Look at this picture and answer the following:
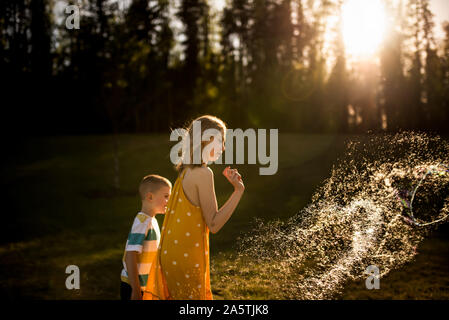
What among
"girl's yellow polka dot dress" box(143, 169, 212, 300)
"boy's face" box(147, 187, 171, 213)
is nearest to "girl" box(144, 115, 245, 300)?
"girl's yellow polka dot dress" box(143, 169, 212, 300)

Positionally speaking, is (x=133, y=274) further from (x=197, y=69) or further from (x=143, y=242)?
(x=197, y=69)

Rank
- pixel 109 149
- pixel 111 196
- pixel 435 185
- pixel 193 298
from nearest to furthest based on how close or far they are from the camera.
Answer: pixel 193 298 < pixel 435 185 < pixel 111 196 < pixel 109 149

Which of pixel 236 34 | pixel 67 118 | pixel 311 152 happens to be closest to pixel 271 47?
pixel 236 34

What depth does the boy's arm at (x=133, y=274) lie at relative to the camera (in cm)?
289

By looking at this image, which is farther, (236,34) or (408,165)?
(236,34)

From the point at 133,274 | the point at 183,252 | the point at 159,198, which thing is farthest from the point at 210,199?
the point at 133,274

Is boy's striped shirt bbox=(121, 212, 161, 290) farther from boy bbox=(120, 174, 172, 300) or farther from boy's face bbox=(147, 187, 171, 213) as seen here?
boy's face bbox=(147, 187, 171, 213)

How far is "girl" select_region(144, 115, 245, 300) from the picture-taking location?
268 cm

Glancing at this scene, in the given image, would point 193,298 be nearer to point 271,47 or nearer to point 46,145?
point 46,145

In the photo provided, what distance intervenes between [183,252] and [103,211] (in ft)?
40.0

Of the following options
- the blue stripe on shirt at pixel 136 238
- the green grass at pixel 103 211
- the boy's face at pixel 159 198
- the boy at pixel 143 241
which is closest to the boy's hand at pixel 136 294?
the boy at pixel 143 241

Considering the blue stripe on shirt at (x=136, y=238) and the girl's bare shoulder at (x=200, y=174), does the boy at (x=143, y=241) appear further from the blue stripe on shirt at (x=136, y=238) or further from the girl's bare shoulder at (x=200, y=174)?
the girl's bare shoulder at (x=200, y=174)

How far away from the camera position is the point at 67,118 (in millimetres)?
28047

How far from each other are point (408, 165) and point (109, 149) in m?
22.0
